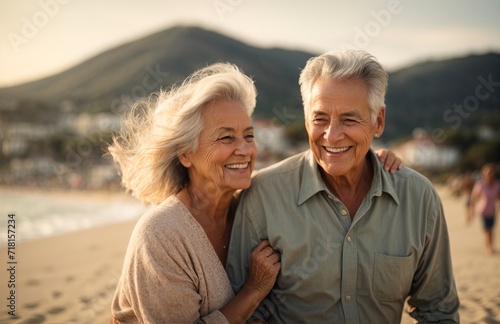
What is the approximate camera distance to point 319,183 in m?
2.78

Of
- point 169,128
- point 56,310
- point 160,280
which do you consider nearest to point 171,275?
point 160,280

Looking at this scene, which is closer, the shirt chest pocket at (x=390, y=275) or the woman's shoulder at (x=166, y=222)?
the woman's shoulder at (x=166, y=222)

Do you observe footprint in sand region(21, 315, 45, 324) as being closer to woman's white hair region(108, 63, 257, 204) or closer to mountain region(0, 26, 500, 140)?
woman's white hair region(108, 63, 257, 204)

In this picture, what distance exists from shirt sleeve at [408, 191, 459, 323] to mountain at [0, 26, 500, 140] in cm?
3673

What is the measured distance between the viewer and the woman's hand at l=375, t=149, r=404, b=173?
9.58 feet

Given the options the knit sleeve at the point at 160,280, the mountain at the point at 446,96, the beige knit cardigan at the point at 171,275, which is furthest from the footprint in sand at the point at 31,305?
the mountain at the point at 446,96

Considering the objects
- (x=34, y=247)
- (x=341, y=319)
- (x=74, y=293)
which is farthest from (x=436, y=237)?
(x=34, y=247)

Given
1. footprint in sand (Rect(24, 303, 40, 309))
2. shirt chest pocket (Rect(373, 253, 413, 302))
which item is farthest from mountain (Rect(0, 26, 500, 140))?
shirt chest pocket (Rect(373, 253, 413, 302))

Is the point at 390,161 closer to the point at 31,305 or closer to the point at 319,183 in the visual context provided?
the point at 319,183

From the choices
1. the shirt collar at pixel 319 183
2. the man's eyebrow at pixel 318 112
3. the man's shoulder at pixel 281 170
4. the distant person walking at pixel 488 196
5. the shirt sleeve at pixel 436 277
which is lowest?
the distant person walking at pixel 488 196

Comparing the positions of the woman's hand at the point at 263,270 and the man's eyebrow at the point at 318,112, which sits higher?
the man's eyebrow at the point at 318,112

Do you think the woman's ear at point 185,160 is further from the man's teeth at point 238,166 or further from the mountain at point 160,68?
the mountain at point 160,68

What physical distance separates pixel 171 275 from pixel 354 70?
5.27 feet

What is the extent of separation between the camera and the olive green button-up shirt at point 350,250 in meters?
2.66
